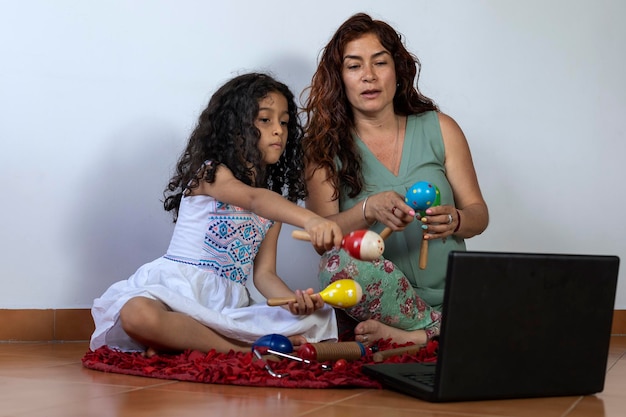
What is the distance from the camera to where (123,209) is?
2.55 meters

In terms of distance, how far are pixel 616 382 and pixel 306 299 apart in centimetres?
70

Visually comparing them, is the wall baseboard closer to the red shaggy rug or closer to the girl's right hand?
the red shaggy rug

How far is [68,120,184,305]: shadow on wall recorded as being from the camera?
2.51 metres

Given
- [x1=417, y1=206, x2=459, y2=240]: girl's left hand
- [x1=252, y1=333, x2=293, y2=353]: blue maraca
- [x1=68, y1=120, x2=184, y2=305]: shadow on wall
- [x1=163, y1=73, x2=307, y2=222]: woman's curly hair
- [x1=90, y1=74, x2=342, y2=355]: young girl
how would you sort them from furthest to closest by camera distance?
[x1=68, y1=120, x2=184, y2=305]: shadow on wall, [x1=163, y1=73, x2=307, y2=222]: woman's curly hair, [x1=417, y1=206, x2=459, y2=240]: girl's left hand, [x1=90, y1=74, x2=342, y2=355]: young girl, [x1=252, y1=333, x2=293, y2=353]: blue maraca

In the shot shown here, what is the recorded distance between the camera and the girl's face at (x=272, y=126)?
2213 mm

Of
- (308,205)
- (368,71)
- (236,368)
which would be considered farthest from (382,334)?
(368,71)

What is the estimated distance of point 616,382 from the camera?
1794mm

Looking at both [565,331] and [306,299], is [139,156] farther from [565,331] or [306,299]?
[565,331]

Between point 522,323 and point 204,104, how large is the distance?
57.6 inches

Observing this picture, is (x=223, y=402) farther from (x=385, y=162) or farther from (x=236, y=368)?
(x=385, y=162)

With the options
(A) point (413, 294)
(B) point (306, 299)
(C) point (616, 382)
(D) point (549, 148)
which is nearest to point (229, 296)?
(B) point (306, 299)

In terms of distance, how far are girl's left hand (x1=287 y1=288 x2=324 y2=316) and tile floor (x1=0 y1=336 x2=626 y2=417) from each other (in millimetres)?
396

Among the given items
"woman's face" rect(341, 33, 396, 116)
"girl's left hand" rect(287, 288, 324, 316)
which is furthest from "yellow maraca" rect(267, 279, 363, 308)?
"woman's face" rect(341, 33, 396, 116)

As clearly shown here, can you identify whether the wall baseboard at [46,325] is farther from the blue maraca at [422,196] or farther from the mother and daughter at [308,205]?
the blue maraca at [422,196]
